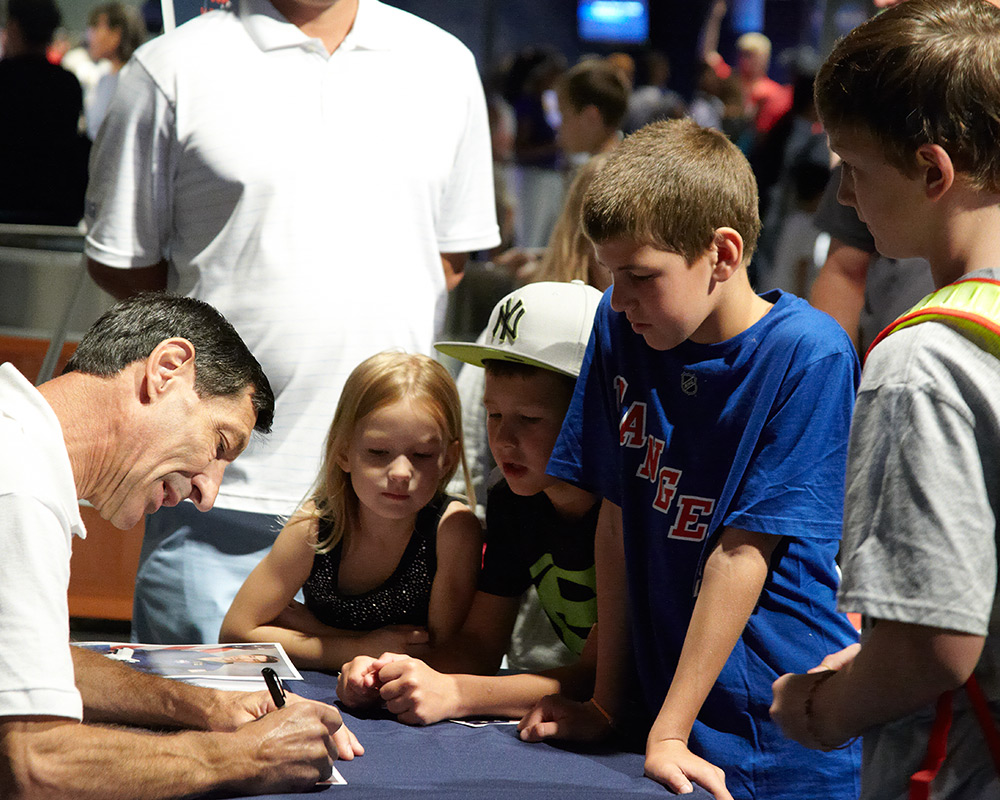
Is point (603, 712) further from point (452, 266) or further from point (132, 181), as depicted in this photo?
point (132, 181)

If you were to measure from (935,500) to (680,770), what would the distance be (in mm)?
659

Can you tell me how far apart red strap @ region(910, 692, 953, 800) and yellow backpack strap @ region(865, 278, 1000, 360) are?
0.32 metres

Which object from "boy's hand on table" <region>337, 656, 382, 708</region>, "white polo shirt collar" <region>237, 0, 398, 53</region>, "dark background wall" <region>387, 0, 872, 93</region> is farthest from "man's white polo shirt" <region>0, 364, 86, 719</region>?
"dark background wall" <region>387, 0, 872, 93</region>

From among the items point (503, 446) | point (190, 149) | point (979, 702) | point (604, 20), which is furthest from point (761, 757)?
point (604, 20)

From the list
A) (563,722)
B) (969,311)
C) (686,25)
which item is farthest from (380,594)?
(686,25)

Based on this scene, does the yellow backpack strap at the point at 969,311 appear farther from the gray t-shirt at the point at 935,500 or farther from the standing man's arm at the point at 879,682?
the standing man's arm at the point at 879,682

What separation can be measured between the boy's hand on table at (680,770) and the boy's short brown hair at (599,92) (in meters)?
4.02

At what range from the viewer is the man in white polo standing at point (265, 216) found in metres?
2.27

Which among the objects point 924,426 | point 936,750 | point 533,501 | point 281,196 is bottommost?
point 533,501

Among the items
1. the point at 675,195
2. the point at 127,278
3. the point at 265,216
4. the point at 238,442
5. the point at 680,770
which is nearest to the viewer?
the point at 680,770

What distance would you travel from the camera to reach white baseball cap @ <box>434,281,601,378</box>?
1917 millimetres

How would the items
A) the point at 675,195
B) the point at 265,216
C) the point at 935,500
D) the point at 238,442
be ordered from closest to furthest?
the point at 935,500 → the point at 675,195 → the point at 238,442 → the point at 265,216

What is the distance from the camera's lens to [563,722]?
159 cm

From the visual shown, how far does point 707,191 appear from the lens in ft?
5.02
